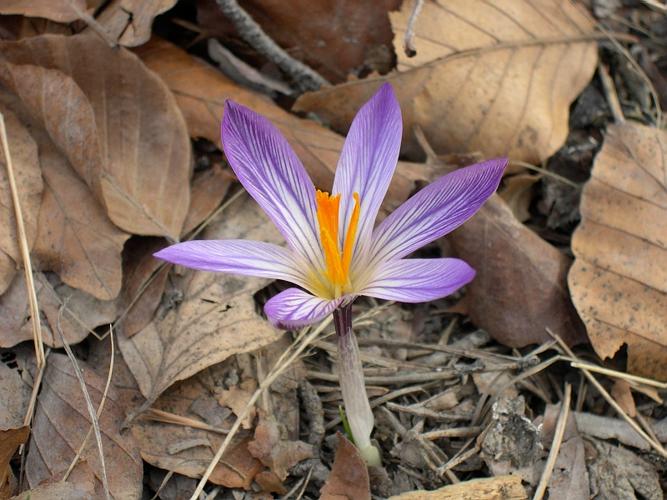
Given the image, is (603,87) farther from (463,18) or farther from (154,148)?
(154,148)

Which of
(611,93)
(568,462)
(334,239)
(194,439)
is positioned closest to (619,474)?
(568,462)

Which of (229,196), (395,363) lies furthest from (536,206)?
(229,196)

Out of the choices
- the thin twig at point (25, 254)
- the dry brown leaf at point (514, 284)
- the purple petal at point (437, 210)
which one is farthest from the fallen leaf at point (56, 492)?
the dry brown leaf at point (514, 284)

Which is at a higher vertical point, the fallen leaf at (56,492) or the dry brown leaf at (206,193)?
the dry brown leaf at (206,193)

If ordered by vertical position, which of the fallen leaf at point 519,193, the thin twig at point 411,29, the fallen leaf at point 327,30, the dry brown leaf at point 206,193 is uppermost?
the thin twig at point 411,29

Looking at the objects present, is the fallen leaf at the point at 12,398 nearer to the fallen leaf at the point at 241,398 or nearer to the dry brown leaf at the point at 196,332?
the dry brown leaf at the point at 196,332

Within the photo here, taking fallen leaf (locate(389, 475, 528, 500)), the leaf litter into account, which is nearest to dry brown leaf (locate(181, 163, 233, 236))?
the leaf litter

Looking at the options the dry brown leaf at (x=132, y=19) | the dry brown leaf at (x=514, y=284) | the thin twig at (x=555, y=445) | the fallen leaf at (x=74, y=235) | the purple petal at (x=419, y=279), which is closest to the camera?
the purple petal at (x=419, y=279)
